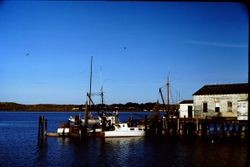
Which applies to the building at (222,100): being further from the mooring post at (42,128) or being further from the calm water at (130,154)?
the mooring post at (42,128)

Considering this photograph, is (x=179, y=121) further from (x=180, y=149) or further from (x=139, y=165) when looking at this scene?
(x=139, y=165)

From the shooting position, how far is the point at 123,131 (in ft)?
175

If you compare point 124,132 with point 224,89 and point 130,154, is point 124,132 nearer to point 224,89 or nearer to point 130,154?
point 224,89

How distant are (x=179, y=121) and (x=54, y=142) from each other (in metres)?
16.6

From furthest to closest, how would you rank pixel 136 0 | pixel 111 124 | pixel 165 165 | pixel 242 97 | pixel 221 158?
pixel 111 124
pixel 242 97
pixel 221 158
pixel 165 165
pixel 136 0

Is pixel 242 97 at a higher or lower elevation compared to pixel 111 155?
higher

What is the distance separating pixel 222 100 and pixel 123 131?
48.3ft

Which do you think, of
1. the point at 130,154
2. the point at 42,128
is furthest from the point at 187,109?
the point at 42,128

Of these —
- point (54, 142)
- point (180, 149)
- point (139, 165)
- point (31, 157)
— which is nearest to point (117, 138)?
point (54, 142)

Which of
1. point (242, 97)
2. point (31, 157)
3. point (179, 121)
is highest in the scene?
point (242, 97)

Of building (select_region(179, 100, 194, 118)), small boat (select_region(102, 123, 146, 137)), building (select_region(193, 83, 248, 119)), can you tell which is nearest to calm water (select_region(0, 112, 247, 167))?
small boat (select_region(102, 123, 146, 137))

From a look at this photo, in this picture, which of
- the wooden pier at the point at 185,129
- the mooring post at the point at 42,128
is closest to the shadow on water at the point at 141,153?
the wooden pier at the point at 185,129

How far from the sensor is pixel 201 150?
37.5 metres

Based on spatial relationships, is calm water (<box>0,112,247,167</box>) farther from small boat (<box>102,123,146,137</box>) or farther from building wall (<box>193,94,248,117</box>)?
building wall (<box>193,94,248,117</box>)
